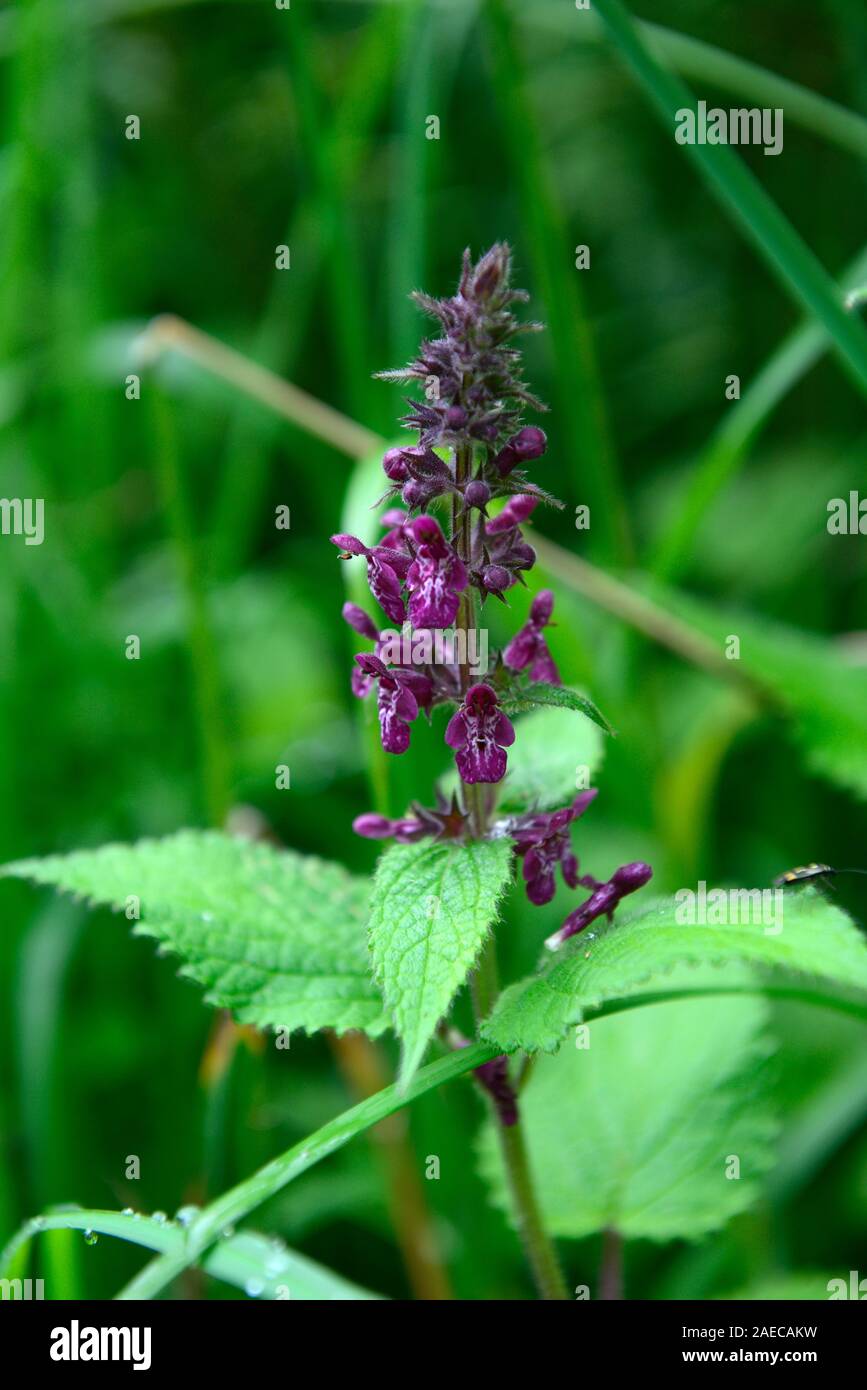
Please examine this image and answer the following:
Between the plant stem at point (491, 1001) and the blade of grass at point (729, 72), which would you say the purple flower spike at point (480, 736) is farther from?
the blade of grass at point (729, 72)

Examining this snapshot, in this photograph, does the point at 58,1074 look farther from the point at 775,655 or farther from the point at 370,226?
the point at 370,226

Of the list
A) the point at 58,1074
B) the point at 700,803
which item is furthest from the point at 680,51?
the point at 58,1074

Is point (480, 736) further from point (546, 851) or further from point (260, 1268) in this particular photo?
point (260, 1268)

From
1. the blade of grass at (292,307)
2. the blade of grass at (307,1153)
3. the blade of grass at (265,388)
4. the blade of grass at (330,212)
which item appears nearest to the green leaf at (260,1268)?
the blade of grass at (307,1153)

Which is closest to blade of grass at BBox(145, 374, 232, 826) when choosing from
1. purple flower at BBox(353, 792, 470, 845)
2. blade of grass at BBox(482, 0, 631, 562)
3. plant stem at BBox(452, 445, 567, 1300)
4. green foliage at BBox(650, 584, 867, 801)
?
blade of grass at BBox(482, 0, 631, 562)

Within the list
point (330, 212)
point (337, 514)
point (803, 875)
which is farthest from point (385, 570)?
point (337, 514)

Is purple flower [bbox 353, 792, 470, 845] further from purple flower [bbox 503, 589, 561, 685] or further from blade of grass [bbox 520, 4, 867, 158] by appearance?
blade of grass [bbox 520, 4, 867, 158]
